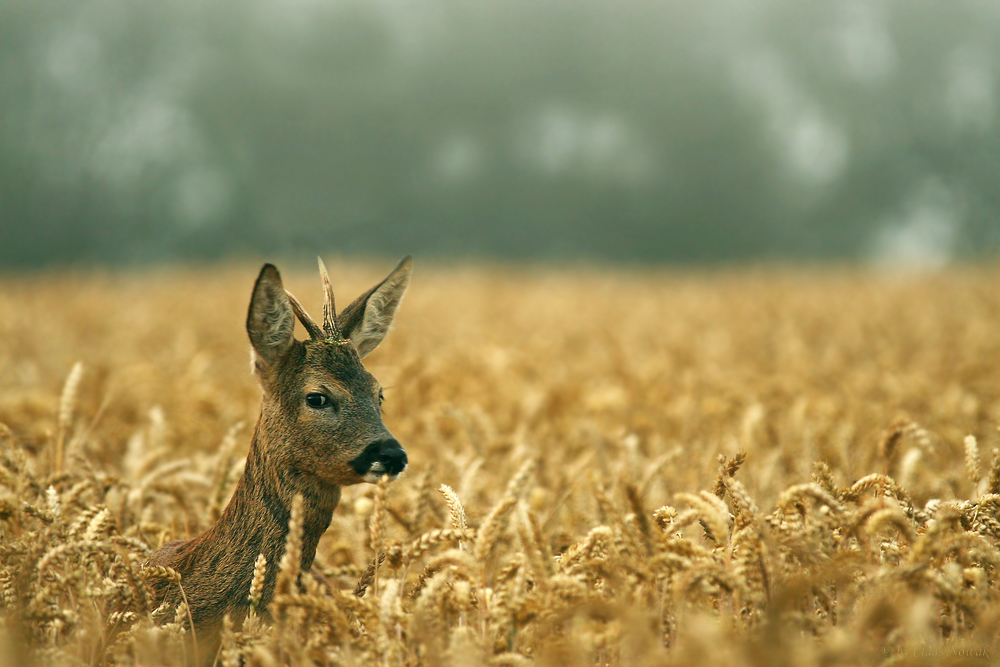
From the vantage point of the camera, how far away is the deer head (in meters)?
2.95

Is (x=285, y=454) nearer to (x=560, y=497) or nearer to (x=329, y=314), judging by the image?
(x=329, y=314)

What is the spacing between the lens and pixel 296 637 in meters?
2.43

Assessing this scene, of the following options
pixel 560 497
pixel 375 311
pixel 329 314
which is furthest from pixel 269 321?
pixel 560 497

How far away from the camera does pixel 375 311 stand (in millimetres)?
3379

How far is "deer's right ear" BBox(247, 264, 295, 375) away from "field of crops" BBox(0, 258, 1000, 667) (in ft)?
2.28

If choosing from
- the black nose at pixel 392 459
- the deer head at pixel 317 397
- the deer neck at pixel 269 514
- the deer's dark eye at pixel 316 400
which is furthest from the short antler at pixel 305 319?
the black nose at pixel 392 459

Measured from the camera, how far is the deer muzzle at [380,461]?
2.90 meters

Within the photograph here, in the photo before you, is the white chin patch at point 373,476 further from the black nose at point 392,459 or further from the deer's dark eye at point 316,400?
the deer's dark eye at point 316,400

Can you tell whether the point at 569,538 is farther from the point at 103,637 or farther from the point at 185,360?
the point at 185,360

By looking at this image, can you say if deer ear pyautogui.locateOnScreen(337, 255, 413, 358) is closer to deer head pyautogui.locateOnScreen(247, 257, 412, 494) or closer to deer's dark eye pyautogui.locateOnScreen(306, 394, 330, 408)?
deer head pyautogui.locateOnScreen(247, 257, 412, 494)

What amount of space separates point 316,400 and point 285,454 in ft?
0.76

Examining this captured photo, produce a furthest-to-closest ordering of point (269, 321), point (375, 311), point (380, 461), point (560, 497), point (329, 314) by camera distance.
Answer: point (560, 497), point (375, 311), point (329, 314), point (269, 321), point (380, 461)

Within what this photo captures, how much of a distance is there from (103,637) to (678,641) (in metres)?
1.76

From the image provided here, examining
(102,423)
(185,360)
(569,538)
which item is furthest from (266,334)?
(185,360)
